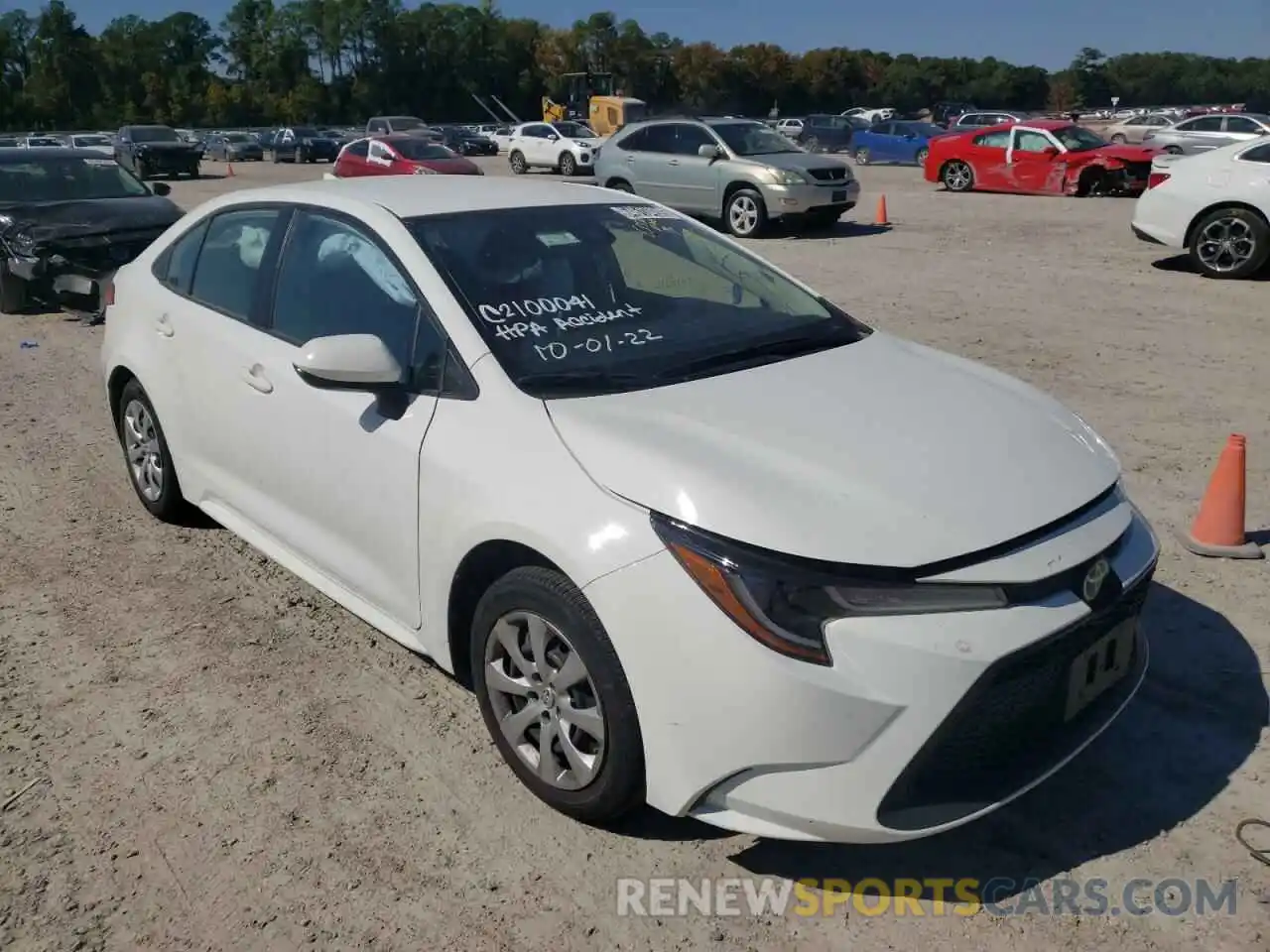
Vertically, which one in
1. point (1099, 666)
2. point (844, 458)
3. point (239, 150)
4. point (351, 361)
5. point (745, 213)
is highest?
point (351, 361)

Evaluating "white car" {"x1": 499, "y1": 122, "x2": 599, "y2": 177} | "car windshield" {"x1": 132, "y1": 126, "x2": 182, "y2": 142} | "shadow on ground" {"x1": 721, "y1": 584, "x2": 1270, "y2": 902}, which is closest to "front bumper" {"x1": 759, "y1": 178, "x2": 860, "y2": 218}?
"shadow on ground" {"x1": 721, "y1": 584, "x2": 1270, "y2": 902}

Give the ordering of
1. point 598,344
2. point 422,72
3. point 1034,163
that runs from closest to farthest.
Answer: point 598,344, point 1034,163, point 422,72

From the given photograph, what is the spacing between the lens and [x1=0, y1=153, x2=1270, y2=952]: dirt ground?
8.83 feet

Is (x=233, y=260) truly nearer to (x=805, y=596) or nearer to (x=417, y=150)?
(x=805, y=596)

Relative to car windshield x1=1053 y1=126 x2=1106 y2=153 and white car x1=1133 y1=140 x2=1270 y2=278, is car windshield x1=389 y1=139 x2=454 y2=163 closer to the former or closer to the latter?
car windshield x1=1053 y1=126 x2=1106 y2=153

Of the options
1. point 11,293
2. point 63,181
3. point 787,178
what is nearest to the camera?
point 11,293

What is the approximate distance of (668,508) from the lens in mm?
2639

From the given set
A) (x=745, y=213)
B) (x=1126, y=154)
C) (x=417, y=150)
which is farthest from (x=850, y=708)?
(x=417, y=150)

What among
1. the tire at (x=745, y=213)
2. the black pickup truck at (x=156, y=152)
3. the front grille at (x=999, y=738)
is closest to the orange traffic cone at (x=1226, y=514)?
the front grille at (x=999, y=738)

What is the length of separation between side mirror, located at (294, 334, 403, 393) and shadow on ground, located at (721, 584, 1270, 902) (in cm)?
173

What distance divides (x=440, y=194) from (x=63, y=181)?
29.5 ft

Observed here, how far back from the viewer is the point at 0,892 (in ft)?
9.26

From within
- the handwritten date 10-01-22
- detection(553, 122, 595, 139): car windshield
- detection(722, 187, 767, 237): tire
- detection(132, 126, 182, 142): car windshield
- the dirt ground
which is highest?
the handwritten date 10-01-22

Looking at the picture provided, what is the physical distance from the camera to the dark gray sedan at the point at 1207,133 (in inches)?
950
